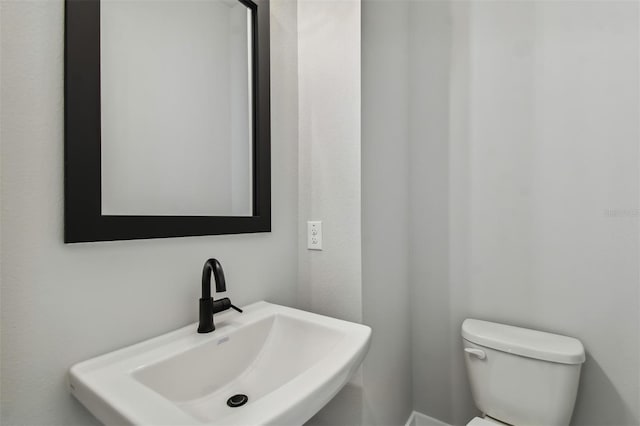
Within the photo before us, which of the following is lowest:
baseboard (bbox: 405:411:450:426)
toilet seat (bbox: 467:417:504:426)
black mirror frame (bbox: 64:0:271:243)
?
baseboard (bbox: 405:411:450:426)

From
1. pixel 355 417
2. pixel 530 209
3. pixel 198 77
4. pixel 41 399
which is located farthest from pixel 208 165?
pixel 530 209

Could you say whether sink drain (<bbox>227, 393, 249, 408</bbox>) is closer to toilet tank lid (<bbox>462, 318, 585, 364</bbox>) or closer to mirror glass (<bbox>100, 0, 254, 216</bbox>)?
mirror glass (<bbox>100, 0, 254, 216</bbox>)

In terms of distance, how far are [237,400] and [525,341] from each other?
1.03m

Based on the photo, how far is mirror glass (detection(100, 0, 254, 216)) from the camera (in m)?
0.76

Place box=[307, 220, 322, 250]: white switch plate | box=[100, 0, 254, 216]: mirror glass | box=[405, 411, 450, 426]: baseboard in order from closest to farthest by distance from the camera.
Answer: box=[100, 0, 254, 216]: mirror glass → box=[307, 220, 322, 250]: white switch plate → box=[405, 411, 450, 426]: baseboard

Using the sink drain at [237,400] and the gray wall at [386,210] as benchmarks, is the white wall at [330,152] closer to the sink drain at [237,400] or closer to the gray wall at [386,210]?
the gray wall at [386,210]

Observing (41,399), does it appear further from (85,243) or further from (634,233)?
(634,233)

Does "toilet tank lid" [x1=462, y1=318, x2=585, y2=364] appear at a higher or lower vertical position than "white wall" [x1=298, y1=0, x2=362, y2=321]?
lower

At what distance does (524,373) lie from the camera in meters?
1.10

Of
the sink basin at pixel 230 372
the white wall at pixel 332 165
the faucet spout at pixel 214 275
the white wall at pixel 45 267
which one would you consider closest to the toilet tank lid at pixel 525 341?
the white wall at pixel 332 165

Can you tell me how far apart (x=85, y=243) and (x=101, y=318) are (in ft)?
0.58

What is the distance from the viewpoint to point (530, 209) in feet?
4.13

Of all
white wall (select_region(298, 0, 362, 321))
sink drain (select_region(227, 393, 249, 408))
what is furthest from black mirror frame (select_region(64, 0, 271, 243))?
white wall (select_region(298, 0, 362, 321))

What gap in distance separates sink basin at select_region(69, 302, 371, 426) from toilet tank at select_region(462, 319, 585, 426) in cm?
65
